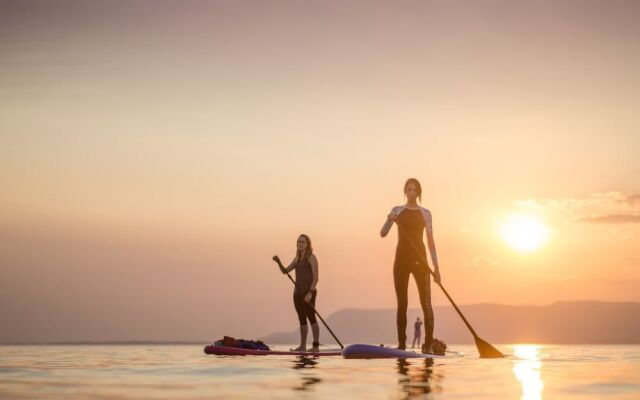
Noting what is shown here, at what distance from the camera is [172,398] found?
22.2 feet

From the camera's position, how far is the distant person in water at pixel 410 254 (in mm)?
14953

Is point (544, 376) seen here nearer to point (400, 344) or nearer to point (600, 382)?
point (600, 382)

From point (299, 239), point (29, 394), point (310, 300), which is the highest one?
point (299, 239)

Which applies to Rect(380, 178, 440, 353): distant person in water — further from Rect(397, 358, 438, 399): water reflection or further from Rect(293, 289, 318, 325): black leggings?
Rect(397, 358, 438, 399): water reflection

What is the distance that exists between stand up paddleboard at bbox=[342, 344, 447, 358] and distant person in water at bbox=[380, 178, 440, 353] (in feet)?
1.55

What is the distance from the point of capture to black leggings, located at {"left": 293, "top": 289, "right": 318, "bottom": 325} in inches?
723

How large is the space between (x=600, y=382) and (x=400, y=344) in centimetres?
630

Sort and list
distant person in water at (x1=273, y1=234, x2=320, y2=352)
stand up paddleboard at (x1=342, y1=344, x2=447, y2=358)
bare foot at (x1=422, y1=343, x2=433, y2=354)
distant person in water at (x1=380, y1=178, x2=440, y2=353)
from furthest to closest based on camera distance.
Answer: distant person in water at (x1=273, y1=234, x2=320, y2=352), bare foot at (x1=422, y1=343, x2=433, y2=354), distant person in water at (x1=380, y1=178, x2=440, y2=353), stand up paddleboard at (x1=342, y1=344, x2=447, y2=358)

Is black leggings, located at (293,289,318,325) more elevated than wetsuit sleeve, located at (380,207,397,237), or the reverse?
wetsuit sleeve, located at (380,207,397,237)

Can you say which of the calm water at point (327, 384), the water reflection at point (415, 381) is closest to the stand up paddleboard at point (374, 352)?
the water reflection at point (415, 381)

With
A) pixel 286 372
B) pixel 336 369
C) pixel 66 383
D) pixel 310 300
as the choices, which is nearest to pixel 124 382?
pixel 66 383

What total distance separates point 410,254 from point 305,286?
4.20m

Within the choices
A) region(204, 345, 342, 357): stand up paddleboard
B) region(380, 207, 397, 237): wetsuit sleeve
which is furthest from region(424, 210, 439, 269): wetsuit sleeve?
region(204, 345, 342, 357): stand up paddleboard

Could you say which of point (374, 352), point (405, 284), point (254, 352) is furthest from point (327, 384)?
point (254, 352)
